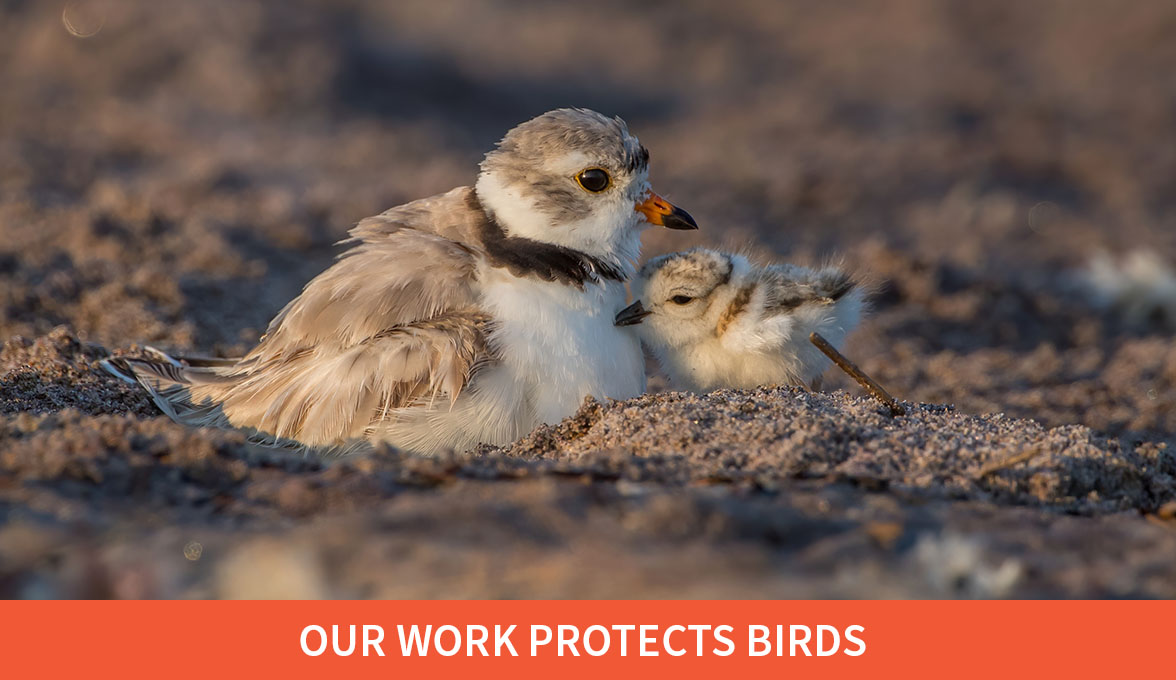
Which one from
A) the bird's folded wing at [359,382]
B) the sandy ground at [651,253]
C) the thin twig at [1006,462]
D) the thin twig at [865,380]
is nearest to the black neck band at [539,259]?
the bird's folded wing at [359,382]

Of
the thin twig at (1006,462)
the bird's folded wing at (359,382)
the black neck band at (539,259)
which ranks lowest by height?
the thin twig at (1006,462)

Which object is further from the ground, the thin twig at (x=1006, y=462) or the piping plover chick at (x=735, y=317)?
the piping plover chick at (x=735, y=317)

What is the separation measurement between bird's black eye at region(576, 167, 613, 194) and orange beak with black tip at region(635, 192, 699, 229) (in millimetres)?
178

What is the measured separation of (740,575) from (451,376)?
147 cm

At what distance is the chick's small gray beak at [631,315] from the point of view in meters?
4.09

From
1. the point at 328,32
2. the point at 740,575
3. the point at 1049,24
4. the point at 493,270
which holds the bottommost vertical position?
the point at 740,575

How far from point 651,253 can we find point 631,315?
376 cm

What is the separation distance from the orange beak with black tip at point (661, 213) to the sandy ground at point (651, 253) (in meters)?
0.80

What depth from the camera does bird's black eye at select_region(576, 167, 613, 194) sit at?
158 inches

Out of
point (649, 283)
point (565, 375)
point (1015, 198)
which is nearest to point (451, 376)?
point (565, 375)

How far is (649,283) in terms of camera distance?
169 inches

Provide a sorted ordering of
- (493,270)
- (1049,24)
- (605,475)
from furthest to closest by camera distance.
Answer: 1. (1049,24)
2. (493,270)
3. (605,475)

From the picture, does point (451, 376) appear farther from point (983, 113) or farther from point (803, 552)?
point (983, 113)

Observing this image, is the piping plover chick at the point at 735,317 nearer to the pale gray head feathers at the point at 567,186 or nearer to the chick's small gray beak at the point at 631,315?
the chick's small gray beak at the point at 631,315
